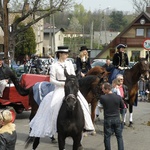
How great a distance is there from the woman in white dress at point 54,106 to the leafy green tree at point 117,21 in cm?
11553

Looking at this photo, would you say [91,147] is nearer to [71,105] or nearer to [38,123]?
[38,123]

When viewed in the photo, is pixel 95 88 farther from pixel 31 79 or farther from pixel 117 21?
pixel 117 21

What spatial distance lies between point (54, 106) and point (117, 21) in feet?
389

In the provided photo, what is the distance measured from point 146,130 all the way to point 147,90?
9.75m

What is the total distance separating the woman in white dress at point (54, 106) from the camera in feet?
27.1

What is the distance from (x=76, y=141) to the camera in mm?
7961

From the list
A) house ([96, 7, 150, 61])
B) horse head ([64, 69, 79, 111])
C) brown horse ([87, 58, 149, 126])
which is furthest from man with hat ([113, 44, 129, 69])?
house ([96, 7, 150, 61])

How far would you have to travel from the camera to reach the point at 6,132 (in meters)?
6.21

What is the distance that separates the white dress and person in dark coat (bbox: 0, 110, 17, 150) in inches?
76.7

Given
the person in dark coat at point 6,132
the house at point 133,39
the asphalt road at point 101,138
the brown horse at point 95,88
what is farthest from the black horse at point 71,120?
the house at point 133,39

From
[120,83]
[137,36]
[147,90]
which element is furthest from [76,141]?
[137,36]

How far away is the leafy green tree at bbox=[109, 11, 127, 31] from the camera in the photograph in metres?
123

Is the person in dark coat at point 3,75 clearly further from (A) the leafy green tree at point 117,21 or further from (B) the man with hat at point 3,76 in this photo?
(A) the leafy green tree at point 117,21

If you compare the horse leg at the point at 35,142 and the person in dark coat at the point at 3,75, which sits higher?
the person in dark coat at the point at 3,75
